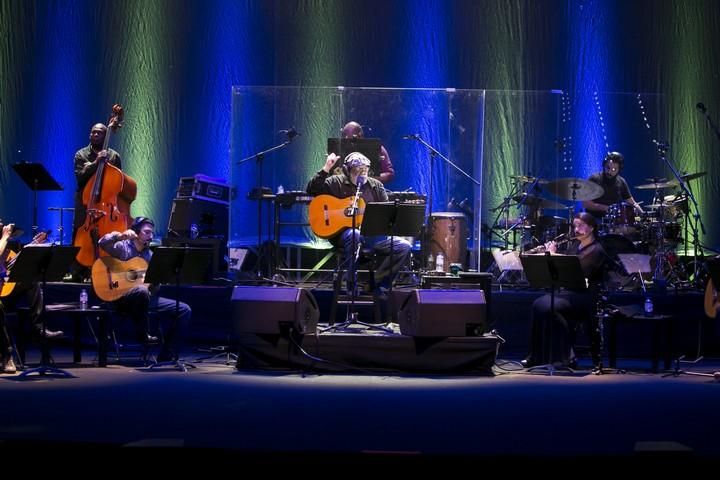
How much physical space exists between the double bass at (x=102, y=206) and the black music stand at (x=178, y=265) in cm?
162

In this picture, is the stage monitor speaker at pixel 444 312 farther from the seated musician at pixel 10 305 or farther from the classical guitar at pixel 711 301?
the seated musician at pixel 10 305

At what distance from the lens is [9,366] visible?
8758mm

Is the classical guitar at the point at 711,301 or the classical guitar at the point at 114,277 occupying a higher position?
the classical guitar at the point at 114,277

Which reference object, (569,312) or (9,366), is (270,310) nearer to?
(9,366)

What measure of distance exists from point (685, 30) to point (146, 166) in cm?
815

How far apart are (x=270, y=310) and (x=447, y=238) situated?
288 cm

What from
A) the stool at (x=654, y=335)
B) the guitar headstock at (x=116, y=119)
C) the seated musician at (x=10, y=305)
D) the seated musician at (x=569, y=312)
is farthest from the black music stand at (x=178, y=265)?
the stool at (x=654, y=335)

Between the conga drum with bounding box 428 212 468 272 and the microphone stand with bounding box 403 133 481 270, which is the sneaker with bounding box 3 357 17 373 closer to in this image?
the conga drum with bounding box 428 212 468 272

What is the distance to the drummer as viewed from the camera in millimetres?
12250

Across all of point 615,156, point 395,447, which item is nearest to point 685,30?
point 615,156

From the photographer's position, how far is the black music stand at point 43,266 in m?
8.35

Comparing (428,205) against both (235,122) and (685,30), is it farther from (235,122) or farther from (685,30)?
(685,30)

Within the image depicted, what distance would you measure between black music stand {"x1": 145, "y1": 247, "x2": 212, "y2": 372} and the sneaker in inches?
55.8

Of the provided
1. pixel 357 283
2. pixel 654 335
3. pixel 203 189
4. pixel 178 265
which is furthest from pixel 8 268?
pixel 654 335
